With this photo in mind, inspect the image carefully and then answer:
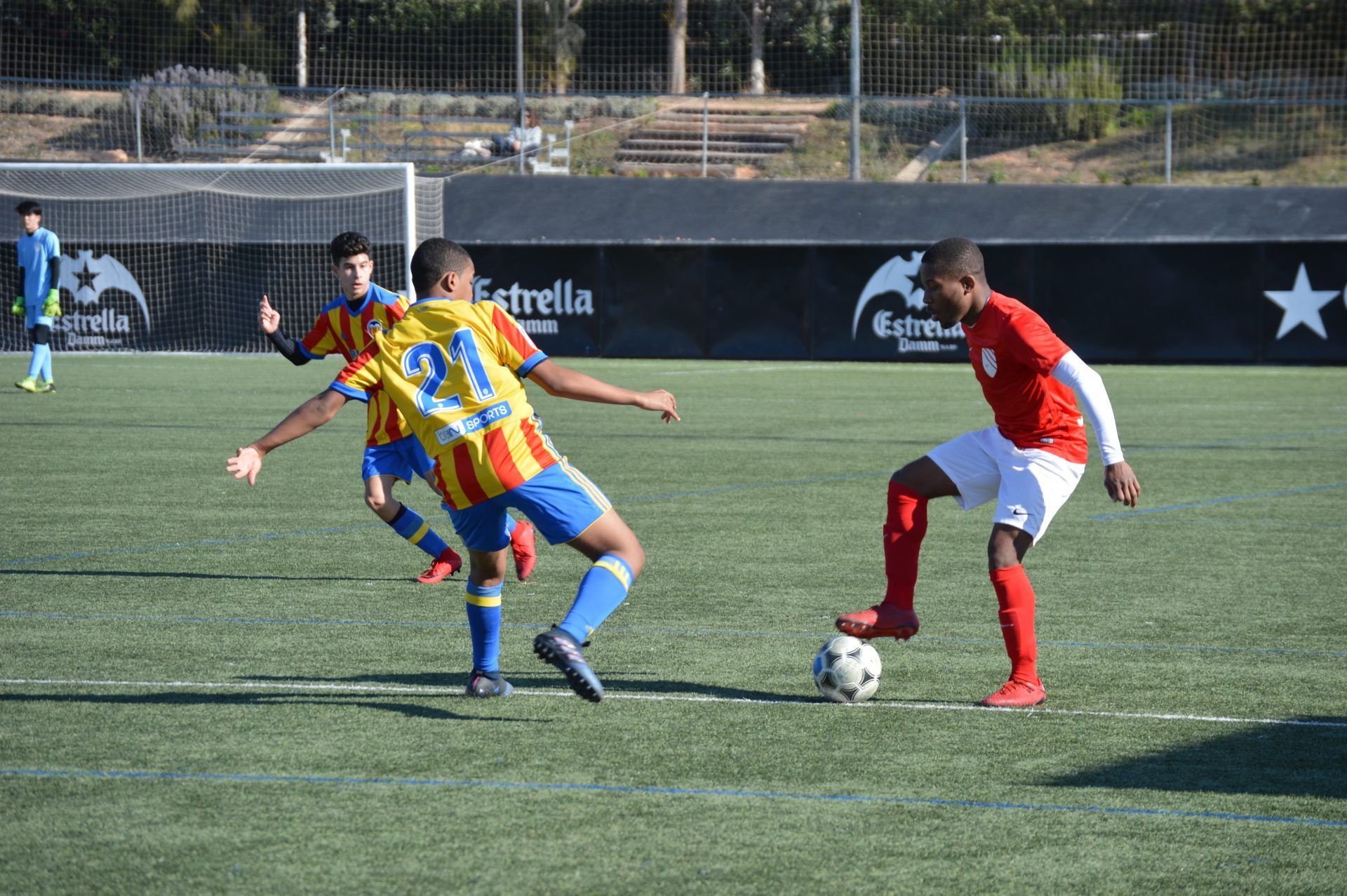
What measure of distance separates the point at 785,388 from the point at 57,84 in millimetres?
18392

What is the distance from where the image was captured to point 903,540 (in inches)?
225

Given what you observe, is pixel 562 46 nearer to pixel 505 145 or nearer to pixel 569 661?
pixel 505 145

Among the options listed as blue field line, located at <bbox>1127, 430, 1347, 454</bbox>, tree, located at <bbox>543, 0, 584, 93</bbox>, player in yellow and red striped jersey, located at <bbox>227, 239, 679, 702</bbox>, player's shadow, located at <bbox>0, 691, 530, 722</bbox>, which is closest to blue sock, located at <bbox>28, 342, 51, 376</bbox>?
blue field line, located at <bbox>1127, 430, 1347, 454</bbox>

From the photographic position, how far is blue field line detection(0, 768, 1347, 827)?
13.5 ft

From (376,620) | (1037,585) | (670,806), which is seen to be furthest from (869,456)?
(670,806)

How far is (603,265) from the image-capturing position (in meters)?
26.2

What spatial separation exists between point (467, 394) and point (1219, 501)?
7.28 m

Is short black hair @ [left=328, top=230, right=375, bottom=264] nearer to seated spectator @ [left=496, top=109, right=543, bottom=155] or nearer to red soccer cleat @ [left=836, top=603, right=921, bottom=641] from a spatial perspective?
red soccer cleat @ [left=836, top=603, right=921, bottom=641]

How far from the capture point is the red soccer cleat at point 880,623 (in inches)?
217

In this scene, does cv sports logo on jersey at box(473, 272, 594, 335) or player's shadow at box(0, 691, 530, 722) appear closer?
player's shadow at box(0, 691, 530, 722)

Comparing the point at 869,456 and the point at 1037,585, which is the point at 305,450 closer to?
the point at 869,456

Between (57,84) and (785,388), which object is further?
(57,84)

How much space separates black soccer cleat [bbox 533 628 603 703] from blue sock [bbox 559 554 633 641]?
10cm

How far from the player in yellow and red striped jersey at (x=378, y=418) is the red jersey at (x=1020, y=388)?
285 cm
